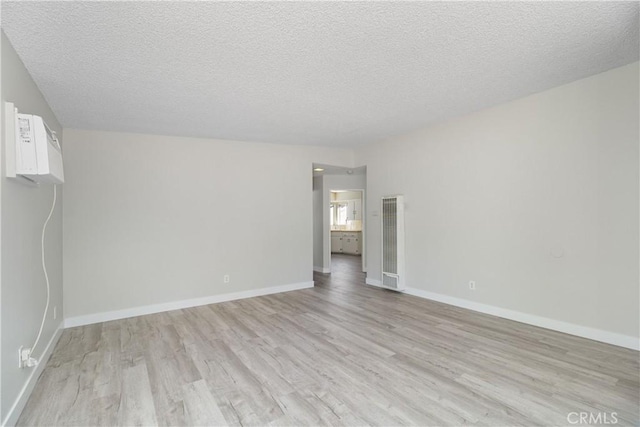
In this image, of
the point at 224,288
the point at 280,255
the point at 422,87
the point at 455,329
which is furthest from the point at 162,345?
the point at 422,87

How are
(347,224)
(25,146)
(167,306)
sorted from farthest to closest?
(347,224) → (167,306) → (25,146)

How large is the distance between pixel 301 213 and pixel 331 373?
136 inches

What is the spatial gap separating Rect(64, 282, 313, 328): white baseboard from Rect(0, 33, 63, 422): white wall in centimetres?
99

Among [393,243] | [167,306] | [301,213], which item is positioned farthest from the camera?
[301,213]

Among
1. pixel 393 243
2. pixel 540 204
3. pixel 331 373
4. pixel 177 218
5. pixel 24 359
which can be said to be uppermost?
pixel 540 204

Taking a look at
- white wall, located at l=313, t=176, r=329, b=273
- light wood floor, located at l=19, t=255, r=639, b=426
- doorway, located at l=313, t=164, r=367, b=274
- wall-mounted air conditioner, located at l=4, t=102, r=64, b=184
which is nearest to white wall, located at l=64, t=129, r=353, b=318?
light wood floor, located at l=19, t=255, r=639, b=426

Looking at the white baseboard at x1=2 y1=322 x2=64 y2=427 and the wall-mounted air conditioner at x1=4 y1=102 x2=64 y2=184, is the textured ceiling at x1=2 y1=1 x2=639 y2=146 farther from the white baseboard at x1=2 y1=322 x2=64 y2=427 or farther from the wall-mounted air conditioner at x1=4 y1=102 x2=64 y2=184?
the white baseboard at x1=2 y1=322 x2=64 y2=427

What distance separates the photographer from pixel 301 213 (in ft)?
18.9

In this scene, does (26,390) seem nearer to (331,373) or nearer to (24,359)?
(24,359)

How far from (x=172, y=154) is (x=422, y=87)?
11.5ft

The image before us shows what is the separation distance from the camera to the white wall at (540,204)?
2918 mm

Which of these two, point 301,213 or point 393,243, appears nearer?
point 393,243

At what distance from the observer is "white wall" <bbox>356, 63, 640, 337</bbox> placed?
2918 millimetres

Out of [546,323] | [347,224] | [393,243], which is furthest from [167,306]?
[347,224]
